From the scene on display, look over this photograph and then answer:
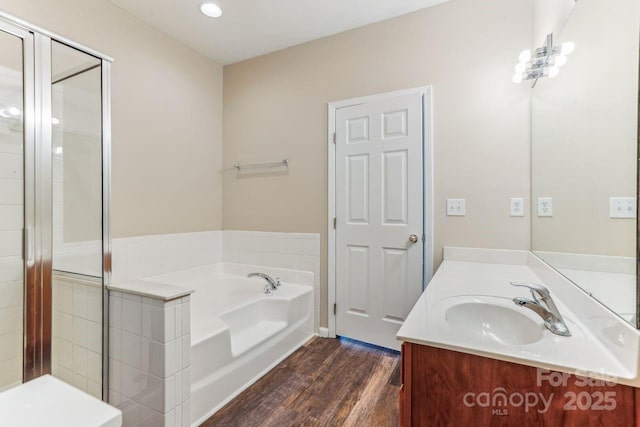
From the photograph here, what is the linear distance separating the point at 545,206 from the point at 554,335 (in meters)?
0.99

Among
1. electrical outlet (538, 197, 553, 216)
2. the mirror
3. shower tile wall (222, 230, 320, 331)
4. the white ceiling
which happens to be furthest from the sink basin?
the white ceiling

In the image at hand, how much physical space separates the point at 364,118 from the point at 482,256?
53.8 inches

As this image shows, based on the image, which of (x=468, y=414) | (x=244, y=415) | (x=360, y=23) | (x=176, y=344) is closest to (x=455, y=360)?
(x=468, y=414)

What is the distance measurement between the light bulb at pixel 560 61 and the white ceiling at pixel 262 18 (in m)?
1.03

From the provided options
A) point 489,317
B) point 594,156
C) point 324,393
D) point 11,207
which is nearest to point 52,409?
point 11,207

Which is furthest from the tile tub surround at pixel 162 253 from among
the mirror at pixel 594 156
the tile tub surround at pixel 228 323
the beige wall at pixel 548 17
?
the beige wall at pixel 548 17

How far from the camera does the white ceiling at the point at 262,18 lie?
216 centimetres

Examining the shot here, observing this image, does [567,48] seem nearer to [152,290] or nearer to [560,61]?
[560,61]

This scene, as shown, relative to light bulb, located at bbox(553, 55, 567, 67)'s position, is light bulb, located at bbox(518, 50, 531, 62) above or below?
above

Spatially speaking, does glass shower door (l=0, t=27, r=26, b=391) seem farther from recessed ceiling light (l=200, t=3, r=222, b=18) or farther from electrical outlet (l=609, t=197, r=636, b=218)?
electrical outlet (l=609, t=197, r=636, b=218)

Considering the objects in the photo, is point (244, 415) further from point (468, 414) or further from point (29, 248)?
point (29, 248)

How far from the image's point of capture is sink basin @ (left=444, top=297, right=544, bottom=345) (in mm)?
1136

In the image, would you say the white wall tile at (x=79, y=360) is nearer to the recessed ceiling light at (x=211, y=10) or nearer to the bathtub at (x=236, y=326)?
the bathtub at (x=236, y=326)

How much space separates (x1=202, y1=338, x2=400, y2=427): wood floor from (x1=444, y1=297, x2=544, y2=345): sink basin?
29.0 inches
